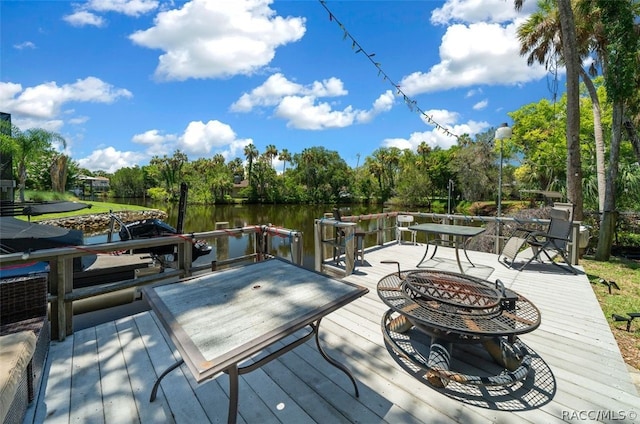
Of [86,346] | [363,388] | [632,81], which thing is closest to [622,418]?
[363,388]

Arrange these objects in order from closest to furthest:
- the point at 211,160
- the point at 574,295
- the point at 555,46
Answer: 1. the point at 574,295
2. the point at 555,46
3. the point at 211,160

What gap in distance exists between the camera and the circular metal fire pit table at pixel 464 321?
176 cm

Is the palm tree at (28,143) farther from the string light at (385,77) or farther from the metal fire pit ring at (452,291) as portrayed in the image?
the metal fire pit ring at (452,291)

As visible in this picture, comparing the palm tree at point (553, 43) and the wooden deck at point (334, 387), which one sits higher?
the palm tree at point (553, 43)

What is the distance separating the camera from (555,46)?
10.2m

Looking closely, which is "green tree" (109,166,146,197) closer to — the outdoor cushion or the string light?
the string light

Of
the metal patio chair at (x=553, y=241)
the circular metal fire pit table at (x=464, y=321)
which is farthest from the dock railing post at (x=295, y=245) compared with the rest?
the metal patio chair at (x=553, y=241)

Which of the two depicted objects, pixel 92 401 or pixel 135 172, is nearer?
pixel 92 401

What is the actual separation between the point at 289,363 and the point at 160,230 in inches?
170

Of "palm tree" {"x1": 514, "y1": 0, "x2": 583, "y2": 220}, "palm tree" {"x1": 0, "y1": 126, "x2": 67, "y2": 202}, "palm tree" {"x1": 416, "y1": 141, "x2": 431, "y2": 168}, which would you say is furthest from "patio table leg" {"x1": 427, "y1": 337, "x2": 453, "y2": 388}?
"palm tree" {"x1": 416, "y1": 141, "x2": 431, "y2": 168}

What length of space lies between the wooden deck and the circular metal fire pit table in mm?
131

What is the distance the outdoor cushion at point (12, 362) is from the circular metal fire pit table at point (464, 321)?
1.94 meters

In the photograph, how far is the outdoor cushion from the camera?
3.63 ft

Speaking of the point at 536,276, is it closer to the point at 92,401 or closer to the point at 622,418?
the point at 622,418
